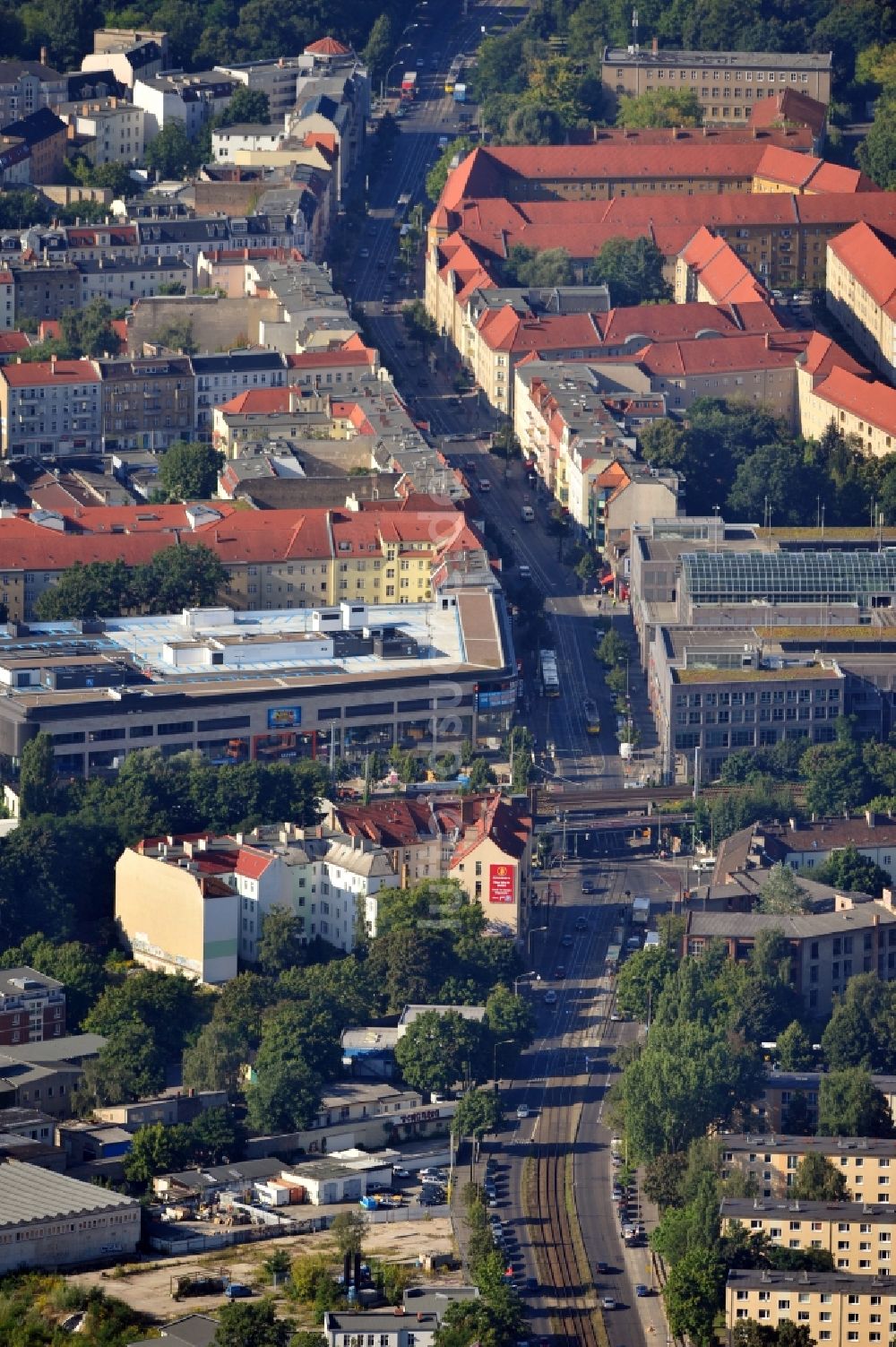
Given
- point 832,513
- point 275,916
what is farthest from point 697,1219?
point 832,513

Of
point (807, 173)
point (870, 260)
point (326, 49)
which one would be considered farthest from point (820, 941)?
point (326, 49)

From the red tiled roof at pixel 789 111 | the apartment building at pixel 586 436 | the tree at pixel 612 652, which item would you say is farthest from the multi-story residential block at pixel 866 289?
the tree at pixel 612 652

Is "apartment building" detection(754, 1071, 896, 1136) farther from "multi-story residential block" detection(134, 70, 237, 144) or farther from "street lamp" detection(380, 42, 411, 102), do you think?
"street lamp" detection(380, 42, 411, 102)

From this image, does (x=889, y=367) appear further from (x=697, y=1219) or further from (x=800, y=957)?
(x=697, y=1219)

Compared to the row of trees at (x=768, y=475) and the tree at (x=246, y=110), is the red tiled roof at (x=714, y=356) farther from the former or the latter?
the tree at (x=246, y=110)

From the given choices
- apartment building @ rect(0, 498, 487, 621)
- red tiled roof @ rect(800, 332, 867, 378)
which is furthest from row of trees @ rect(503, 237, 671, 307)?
apartment building @ rect(0, 498, 487, 621)

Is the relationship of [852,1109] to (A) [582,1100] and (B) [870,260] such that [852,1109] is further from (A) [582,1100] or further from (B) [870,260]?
(B) [870,260]

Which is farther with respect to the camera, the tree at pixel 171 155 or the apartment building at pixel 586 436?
the tree at pixel 171 155
